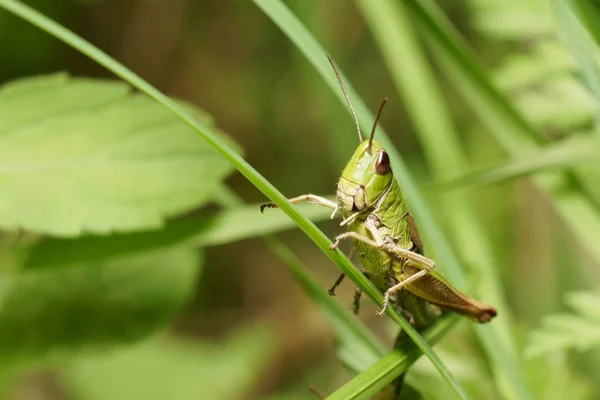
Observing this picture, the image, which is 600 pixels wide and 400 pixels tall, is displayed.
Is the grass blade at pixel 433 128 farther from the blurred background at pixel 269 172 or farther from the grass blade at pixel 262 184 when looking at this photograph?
the grass blade at pixel 262 184

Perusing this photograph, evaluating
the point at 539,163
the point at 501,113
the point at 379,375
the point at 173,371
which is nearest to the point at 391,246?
the point at 379,375

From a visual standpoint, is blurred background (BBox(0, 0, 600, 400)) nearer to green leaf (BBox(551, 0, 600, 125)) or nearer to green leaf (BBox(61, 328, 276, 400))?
green leaf (BBox(61, 328, 276, 400))

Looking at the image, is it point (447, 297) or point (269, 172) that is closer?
point (447, 297)

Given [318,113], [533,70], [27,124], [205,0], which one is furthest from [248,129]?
[27,124]

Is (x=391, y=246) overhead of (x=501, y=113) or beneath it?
beneath

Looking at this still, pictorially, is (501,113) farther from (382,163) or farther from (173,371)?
(173,371)

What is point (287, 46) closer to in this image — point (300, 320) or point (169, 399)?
point (300, 320)

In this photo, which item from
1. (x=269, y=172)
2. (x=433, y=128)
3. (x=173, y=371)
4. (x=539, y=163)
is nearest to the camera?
(x=539, y=163)
